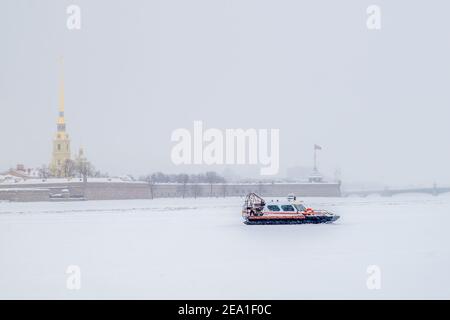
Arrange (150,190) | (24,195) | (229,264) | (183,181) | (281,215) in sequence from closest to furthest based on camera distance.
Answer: (229,264)
(281,215)
(24,195)
(150,190)
(183,181)

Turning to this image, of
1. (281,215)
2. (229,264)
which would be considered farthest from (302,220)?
(229,264)

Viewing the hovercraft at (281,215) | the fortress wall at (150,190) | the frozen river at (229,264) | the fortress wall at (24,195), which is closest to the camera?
the frozen river at (229,264)

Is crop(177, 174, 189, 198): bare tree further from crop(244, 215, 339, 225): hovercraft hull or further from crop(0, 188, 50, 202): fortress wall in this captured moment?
crop(244, 215, 339, 225): hovercraft hull

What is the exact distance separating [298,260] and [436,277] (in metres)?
3.54

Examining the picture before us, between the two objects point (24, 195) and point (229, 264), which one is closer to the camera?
point (229, 264)

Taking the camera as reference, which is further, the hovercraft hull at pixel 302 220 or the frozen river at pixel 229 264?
the hovercraft hull at pixel 302 220

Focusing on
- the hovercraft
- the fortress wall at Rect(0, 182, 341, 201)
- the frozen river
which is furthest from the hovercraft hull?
the fortress wall at Rect(0, 182, 341, 201)

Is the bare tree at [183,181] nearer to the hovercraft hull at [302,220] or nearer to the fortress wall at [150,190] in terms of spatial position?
the fortress wall at [150,190]

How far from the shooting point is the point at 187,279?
40.8 feet

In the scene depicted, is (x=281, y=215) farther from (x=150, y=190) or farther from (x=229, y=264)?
(x=150, y=190)

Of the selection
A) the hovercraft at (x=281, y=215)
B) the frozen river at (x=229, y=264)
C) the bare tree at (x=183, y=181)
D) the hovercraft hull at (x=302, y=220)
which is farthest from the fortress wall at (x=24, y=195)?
the frozen river at (x=229, y=264)

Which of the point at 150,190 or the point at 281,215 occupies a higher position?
the point at 281,215
